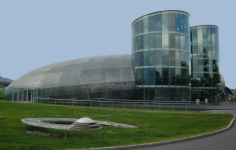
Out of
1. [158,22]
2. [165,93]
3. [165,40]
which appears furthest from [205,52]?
[165,93]

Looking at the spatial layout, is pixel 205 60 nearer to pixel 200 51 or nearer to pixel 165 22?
pixel 200 51

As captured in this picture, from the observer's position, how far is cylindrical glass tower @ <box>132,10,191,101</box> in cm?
2767

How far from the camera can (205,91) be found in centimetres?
3666

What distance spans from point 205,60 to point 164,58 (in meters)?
13.9

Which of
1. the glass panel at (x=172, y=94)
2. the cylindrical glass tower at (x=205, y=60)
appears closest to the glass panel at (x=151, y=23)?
the glass panel at (x=172, y=94)

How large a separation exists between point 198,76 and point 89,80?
20706 mm

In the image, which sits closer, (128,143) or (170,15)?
(128,143)

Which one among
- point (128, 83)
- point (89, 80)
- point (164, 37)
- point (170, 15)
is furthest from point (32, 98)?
point (170, 15)

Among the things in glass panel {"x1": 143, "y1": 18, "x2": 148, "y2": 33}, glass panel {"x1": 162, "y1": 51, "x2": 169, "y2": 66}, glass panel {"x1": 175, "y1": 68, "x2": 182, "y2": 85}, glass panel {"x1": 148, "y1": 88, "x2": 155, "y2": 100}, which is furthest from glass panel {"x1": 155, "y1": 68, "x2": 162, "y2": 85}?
glass panel {"x1": 143, "y1": 18, "x2": 148, "y2": 33}

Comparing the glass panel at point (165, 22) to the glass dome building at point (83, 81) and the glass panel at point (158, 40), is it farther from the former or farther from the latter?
the glass dome building at point (83, 81)

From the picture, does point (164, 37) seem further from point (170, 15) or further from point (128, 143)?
point (128, 143)

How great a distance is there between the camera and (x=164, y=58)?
2794cm

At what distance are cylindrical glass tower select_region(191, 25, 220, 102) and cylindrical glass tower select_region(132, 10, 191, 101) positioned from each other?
9.64 meters

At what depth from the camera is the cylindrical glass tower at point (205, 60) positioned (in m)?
37.2
